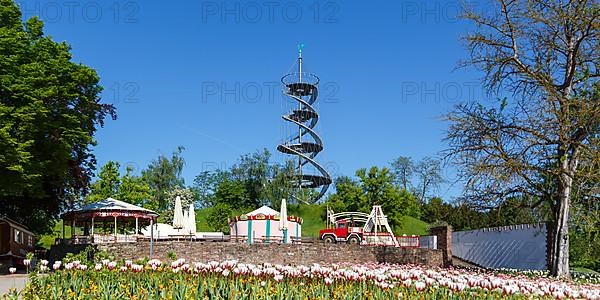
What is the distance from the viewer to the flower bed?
8.46 metres

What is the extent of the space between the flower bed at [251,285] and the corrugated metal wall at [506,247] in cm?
1472

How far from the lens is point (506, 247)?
29.2 meters

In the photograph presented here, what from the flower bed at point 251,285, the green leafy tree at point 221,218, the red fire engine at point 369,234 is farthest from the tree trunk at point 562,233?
the green leafy tree at point 221,218

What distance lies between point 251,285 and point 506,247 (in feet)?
74.1

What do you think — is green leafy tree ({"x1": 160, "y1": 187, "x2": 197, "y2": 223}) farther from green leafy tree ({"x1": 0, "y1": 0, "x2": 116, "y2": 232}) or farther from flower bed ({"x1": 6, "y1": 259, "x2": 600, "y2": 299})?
flower bed ({"x1": 6, "y1": 259, "x2": 600, "y2": 299})

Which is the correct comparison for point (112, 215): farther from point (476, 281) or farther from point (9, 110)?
point (476, 281)

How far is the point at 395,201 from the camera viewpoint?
48781mm

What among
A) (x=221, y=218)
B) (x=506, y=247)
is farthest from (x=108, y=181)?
(x=506, y=247)

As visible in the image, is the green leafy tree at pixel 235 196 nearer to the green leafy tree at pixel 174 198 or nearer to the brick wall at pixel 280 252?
Answer: the green leafy tree at pixel 174 198

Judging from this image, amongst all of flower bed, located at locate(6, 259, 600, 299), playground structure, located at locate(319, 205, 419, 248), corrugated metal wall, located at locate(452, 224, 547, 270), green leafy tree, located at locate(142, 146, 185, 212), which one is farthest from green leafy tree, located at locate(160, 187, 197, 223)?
flower bed, located at locate(6, 259, 600, 299)

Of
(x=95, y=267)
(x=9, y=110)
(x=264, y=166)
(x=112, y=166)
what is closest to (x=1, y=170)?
(x=9, y=110)

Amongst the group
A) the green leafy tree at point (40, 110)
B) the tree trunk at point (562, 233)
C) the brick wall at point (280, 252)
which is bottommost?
the brick wall at point (280, 252)

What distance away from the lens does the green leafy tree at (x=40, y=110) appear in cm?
2323

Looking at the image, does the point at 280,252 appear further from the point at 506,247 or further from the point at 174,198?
the point at 174,198
